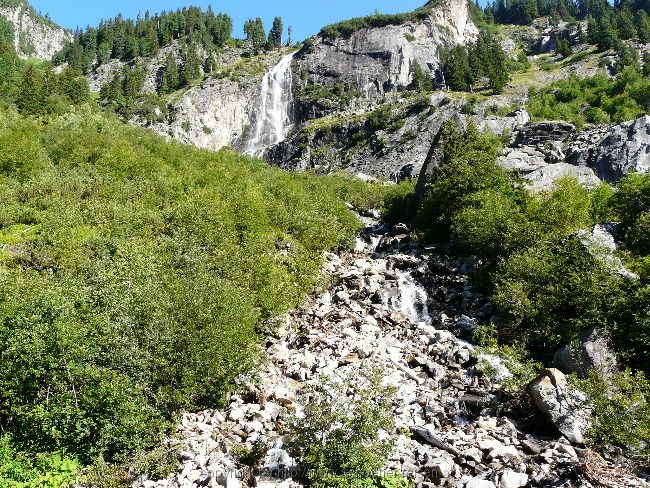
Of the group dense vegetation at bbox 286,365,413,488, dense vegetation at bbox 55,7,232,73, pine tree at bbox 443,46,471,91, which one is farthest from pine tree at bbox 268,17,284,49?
dense vegetation at bbox 286,365,413,488

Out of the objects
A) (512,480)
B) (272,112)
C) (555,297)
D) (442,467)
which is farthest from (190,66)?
(512,480)

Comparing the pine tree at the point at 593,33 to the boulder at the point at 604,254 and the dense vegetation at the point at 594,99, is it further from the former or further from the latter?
the boulder at the point at 604,254

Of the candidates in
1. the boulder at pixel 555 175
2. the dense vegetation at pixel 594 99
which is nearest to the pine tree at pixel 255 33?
the dense vegetation at pixel 594 99

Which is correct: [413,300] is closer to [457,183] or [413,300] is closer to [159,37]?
[457,183]

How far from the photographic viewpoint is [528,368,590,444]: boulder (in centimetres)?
1806

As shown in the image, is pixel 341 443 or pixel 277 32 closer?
pixel 341 443

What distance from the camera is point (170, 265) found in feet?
86.9

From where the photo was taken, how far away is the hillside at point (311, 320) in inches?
602

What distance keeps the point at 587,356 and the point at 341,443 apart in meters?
14.5

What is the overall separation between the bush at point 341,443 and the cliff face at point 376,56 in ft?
471

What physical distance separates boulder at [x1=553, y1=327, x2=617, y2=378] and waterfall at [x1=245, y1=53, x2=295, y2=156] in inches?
4544

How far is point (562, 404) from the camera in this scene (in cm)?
1870

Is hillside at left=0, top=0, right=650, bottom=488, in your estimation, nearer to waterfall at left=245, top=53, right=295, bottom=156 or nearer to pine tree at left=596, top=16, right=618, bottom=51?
waterfall at left=245, top=53, right=295, bottom=156

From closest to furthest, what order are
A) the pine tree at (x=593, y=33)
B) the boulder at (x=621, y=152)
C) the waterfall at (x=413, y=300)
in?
the waterfall at (x=413, y=300)
the boulder at (x=621, y=152)
the pine tree at (x=593, y=33)
